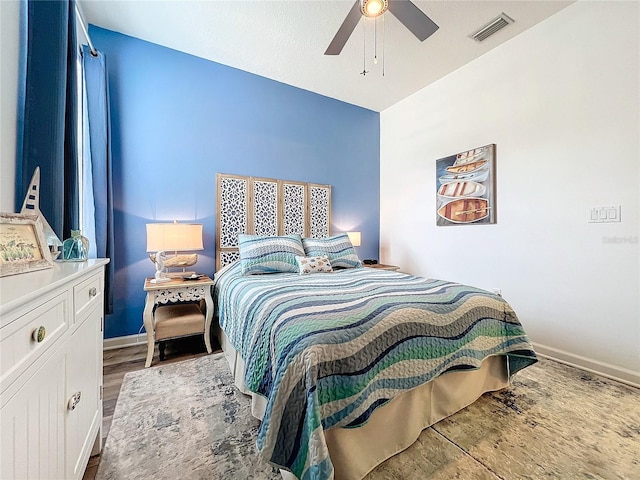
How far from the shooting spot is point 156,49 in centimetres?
274

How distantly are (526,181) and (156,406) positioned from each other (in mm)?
3577

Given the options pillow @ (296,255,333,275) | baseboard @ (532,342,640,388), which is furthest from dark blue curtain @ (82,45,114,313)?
baseboard @ (532,342,640,388)

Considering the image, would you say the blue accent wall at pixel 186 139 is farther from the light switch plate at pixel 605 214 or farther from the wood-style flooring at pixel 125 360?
the light switch plate at pixel 605 214

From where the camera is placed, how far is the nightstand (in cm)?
219

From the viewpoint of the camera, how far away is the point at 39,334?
0.69 metres

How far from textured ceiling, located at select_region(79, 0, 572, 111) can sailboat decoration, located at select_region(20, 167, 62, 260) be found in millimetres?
1950

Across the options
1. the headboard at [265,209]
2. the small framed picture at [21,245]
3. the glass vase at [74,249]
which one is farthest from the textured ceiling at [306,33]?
the small framed picture at [21,245]

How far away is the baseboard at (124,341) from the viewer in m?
2.52

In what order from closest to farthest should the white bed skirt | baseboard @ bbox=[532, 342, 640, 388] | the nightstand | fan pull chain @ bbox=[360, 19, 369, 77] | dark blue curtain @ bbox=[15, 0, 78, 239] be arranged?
1. the white bed skirt
2. dark blue curtain @ bbox=[15, 0, 78, 239]
3. baseboard @ bbox=[532, 342, 640, 388]
4. the nightstand
5. fan pull chain @ bbox=[360, 19, 369, 77]

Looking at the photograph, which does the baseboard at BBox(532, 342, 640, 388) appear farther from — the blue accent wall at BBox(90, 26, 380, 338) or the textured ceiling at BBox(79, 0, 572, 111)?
the textured ceiling at BBox(79, 0, 572, 111)

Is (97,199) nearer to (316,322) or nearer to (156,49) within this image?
(156,49)

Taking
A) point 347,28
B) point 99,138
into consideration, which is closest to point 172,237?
point 99,138

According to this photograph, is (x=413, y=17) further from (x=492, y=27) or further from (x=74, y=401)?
(x=74, y=401)

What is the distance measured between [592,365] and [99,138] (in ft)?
14.9
